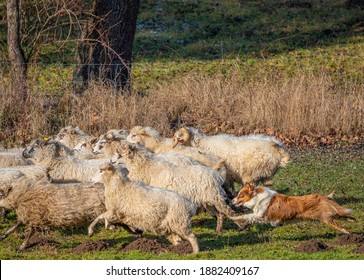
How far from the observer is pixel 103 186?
12070 millimetres

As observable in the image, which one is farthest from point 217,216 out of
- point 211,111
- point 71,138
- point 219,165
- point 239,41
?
point 239,41

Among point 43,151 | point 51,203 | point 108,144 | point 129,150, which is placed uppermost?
point 129,150

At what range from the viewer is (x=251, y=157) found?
1420 cm

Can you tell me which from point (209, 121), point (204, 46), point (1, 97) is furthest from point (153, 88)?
point (204, 46)

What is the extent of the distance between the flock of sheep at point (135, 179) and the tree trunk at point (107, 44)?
6.46 m

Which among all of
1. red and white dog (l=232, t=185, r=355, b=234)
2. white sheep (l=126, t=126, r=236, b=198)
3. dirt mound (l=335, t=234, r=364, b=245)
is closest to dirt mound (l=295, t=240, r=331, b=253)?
dirt mound (l=335, t=234, r=364, b=245)

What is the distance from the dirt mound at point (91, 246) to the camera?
11.3 m

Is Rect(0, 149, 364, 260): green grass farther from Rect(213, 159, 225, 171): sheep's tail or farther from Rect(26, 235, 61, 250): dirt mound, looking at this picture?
Rect(213, 159, 225, 171): sheep's tail

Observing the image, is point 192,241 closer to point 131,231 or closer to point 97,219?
point 131,231

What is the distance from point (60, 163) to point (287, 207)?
3.86 meters

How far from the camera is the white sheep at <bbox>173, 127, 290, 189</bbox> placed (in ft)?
46.6

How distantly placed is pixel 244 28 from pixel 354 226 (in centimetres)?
2250

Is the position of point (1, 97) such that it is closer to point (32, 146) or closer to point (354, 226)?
point (32, 146)

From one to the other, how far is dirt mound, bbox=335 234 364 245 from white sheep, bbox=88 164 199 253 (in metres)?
1.92
